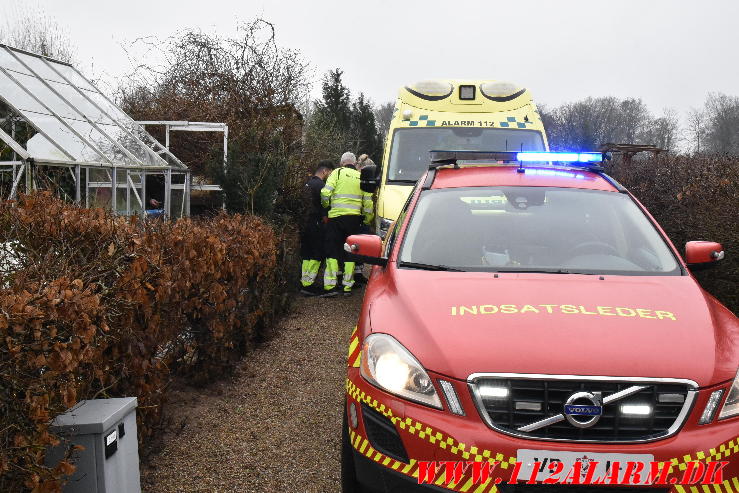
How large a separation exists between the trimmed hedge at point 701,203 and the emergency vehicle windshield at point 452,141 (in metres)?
1.60

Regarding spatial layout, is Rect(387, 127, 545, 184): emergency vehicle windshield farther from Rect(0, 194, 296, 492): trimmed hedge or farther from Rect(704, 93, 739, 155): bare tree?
Rect(704, 93, 739, 155): bare tree

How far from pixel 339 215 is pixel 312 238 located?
19.5 inches

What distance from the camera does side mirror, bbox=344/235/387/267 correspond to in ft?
13.5

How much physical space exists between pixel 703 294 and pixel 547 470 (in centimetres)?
147

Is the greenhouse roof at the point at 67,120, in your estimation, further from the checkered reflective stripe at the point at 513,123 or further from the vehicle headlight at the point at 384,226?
the checkered reflective stripe at the point at 513,123

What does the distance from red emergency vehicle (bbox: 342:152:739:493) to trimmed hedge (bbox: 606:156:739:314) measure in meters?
2.60

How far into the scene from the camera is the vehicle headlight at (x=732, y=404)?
9.03 feet

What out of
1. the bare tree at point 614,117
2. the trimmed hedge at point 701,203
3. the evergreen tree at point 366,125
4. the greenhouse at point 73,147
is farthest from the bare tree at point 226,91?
the bare tree at point 614,117

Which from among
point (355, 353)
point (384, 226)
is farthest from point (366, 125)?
point (355, 353)

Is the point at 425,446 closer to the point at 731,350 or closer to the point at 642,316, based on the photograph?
the point at 642,316

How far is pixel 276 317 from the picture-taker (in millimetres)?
7719

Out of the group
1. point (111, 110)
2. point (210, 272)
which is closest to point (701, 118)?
point (111, 110)

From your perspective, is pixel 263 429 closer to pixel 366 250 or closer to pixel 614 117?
pixel 366 250

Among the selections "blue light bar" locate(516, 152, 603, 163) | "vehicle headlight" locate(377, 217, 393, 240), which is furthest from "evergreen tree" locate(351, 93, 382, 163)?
"blue light bar" locate(516, 152, 603, 163)
